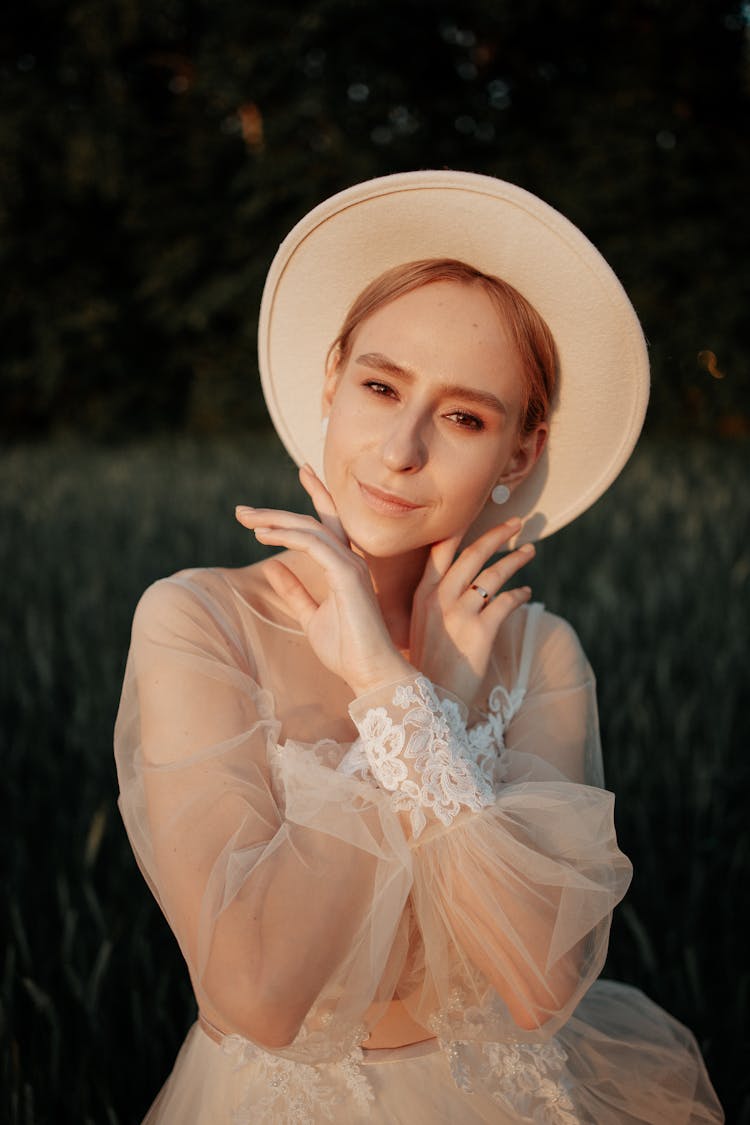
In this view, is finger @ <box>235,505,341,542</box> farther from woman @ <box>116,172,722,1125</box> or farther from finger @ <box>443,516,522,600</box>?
finger @ <box>443,516,522,600</box>

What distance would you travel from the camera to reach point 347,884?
134 cm

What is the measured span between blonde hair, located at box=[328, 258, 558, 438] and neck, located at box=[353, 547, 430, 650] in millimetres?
317

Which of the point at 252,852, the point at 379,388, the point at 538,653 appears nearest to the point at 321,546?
the point at 379,388

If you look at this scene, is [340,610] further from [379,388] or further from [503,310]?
[503,310]

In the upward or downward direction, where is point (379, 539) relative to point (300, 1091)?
upward

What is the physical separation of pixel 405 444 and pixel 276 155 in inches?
548

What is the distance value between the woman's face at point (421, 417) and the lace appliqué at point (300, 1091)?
79 cm

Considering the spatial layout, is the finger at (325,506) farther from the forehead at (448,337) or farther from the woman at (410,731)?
the forehead at (448,337)

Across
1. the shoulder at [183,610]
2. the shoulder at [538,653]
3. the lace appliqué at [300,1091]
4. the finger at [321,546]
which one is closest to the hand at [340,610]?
the finger at [321,546]

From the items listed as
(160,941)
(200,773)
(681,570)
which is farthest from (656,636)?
(200,773)

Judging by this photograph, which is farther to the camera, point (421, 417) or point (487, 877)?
point (421, 417)

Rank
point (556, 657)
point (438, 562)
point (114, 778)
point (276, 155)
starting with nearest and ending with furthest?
1. point (438, 562)
2. point (556, 657)
3. point (114, 778)
4. point (276, 155)

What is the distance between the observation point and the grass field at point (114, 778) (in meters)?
2.18

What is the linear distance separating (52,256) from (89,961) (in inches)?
608
